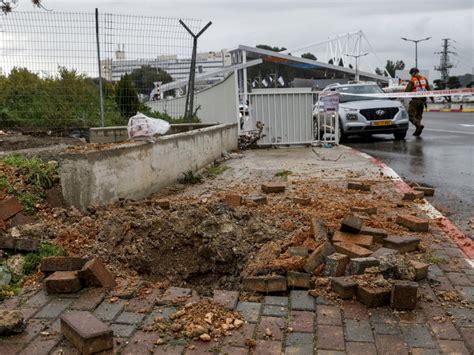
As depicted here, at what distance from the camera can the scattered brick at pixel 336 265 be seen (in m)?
3.71

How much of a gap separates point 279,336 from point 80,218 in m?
2.55

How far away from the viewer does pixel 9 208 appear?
4.65 m

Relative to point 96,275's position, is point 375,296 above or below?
below

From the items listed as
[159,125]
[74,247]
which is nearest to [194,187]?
[159,125]

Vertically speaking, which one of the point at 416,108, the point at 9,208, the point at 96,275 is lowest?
the point at 96,275

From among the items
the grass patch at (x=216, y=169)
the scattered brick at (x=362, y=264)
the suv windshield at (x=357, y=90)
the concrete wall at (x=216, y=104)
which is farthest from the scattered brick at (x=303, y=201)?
the suv windshield at (x=357, y=90)

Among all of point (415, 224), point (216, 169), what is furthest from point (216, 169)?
point (415, 224)

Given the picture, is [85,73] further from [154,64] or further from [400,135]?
[400,135]

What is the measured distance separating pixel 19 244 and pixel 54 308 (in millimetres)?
945

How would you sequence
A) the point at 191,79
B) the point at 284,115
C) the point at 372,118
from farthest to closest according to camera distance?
the point at 372,118 → the point at 284,115 → the point at 191,79

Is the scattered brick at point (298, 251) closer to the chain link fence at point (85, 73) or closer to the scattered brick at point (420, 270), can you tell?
the scattered brick at point (420, 270)

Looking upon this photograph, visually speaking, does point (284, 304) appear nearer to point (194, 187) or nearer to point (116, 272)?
point (116, 272)

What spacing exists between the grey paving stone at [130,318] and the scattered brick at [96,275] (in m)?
0.43

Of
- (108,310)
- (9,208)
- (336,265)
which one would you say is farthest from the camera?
(9,208)
